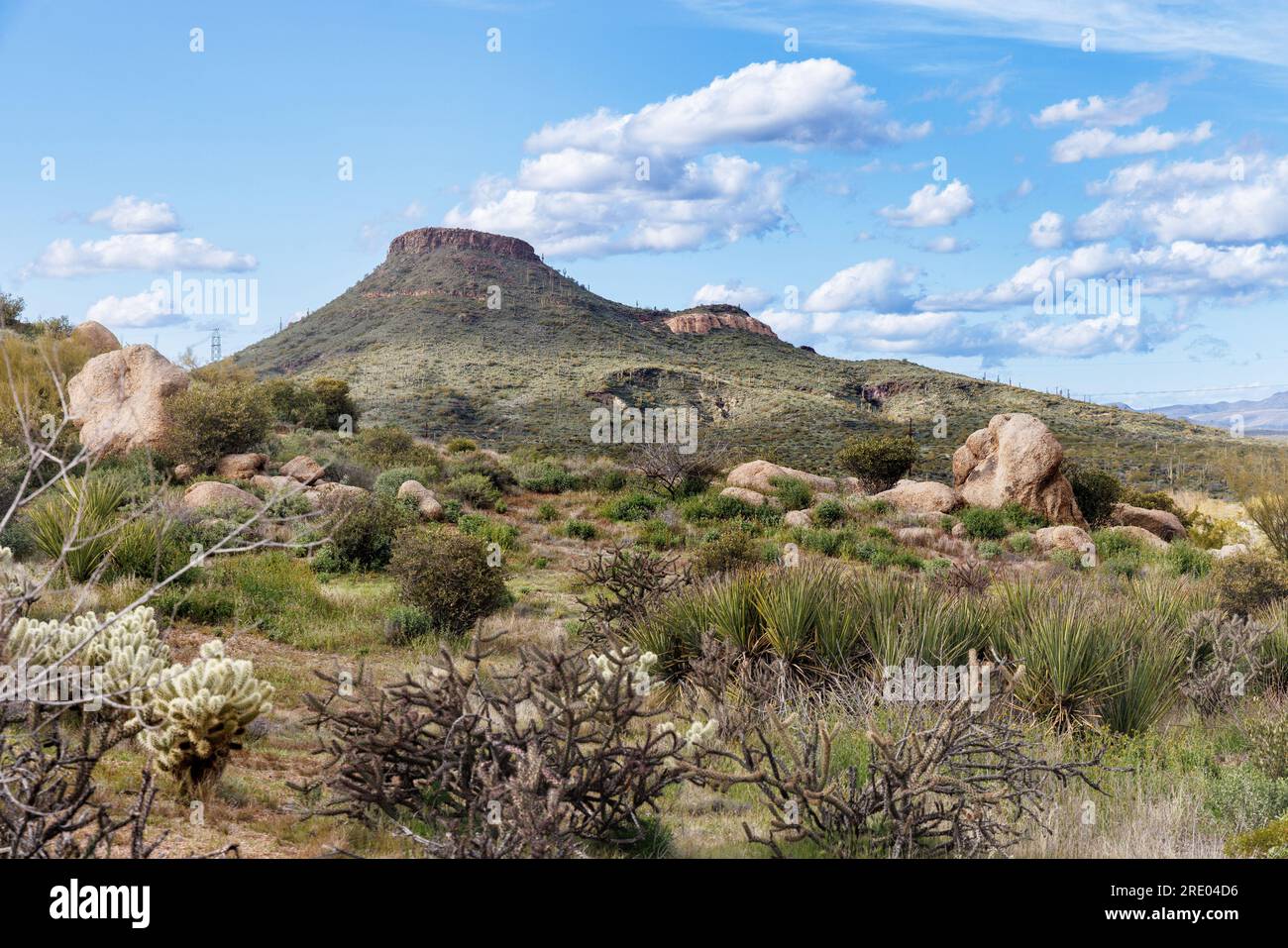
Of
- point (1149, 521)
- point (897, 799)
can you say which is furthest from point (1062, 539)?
point (897, 799)

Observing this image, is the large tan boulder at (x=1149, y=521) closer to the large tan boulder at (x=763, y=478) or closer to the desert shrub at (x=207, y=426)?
the large tan boulder at (x=763, y=478)

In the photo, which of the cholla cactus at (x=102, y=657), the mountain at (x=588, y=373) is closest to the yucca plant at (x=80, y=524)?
the cholla cactus at (x=102, y=657)

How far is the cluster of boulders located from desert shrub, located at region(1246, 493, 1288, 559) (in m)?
3.32

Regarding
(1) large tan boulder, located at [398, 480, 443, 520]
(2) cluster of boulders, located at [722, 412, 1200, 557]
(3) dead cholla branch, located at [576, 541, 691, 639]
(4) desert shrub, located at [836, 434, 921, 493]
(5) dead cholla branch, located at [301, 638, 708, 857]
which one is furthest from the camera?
(4) desert shrub, located at [836, 434, 921, 493]

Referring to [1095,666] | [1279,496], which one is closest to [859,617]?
[1095,666]

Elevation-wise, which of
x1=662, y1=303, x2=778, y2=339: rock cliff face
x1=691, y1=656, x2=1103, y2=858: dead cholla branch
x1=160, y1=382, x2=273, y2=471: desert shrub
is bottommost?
x1=691, y1=656, x2=1103, y2=858: dead cholla branch

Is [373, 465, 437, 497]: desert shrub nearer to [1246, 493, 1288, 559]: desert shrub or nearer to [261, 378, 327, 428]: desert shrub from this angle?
[261, 378, 327, 428]: desert shrub

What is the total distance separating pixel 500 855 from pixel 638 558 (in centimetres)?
627

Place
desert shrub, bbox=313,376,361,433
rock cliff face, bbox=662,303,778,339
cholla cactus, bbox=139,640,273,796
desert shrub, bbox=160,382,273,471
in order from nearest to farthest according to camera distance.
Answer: cholla cactus, bbox=139,640,273,796
desert shrub, bbox=160,382,273,471
desert shrub, bbox=313,376,361,433
rock cliff face, bbox=662,303,778,339

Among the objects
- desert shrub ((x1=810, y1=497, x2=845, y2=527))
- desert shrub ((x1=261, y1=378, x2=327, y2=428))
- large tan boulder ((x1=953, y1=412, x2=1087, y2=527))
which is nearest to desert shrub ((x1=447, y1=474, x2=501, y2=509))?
desert shrub ((x1=810, y1=497, x2=845, y2=527))

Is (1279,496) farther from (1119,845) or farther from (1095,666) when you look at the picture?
(1119,845)

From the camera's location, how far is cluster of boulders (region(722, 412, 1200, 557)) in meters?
20.2

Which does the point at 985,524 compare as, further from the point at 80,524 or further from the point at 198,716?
the point at 198,716

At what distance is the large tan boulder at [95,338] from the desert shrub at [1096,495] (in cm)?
2289
